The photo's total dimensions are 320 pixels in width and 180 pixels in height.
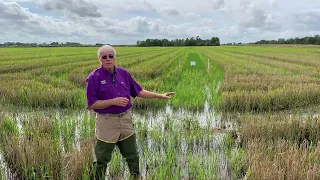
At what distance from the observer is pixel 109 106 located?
3.21 metres

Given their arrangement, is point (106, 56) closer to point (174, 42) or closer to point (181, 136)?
point (181, 136)

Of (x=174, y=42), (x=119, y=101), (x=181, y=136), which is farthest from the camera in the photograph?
(x=174, y=42)

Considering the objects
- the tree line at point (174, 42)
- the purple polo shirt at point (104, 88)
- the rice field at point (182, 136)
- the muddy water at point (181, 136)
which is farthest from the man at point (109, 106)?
the tree line at point (174, 42)

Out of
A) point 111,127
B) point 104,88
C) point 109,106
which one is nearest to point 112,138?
point 111,127

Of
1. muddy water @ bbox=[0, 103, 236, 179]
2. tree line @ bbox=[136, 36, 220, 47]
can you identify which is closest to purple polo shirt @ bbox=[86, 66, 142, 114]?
muddy water @ bbox=[0, 103, 236, 179]

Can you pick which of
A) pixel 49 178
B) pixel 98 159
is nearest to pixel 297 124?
pixel 98 159

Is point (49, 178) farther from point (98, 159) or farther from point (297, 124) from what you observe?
point (297, 124)

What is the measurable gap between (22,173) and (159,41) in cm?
12797

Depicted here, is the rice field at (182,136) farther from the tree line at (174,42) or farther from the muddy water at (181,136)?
the tree line at (174,42)

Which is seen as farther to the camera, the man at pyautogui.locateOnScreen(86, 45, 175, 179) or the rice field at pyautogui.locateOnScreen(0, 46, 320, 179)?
the rice field at pyautogui.locateOnScreen(0, 46, 320, 179)

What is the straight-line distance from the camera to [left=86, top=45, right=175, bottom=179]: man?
3150 mm

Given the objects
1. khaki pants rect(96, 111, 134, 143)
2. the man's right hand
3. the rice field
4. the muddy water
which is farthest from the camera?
the muddy water

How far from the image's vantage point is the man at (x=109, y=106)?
315 cm

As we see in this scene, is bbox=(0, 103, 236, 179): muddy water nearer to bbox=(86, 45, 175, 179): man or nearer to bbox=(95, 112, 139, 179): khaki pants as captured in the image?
bbox=(95, 112, 139, 179): khaki pants
